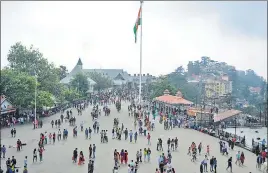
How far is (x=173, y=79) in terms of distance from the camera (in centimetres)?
9450

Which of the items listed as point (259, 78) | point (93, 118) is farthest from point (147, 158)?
point (259, 78)

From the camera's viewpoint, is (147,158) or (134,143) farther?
(134,143)

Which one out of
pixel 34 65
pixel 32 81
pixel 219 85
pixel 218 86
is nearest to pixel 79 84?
pixel 34 65

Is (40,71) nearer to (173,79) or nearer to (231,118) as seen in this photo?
(231,118)

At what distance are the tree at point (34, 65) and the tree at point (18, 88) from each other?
6.75 metres

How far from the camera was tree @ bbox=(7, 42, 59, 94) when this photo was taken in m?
48.3

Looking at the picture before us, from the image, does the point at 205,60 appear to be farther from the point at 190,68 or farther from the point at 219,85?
the point at 219,85

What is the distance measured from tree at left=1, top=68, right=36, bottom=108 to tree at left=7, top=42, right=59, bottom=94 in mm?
6754

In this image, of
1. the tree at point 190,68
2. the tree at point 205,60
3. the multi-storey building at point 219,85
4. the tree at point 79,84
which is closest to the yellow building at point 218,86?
the multi-storey building at point 219,85

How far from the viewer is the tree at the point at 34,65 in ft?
159

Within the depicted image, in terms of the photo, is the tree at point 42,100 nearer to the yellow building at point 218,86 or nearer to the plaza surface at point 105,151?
the plaza surface at point 105,151

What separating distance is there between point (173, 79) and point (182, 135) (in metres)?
64.1

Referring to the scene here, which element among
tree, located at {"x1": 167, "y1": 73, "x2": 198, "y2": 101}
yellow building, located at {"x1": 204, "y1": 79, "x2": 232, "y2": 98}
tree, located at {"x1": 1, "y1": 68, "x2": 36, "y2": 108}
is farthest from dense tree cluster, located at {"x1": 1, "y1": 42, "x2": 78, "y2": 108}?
yellow building, located at {"x1": 204, "y1": 79, "x2": 232, "y2": 98}

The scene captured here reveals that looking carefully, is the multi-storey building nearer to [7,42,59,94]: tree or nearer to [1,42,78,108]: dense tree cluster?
[1,42,78,108]: dense tree cluster
